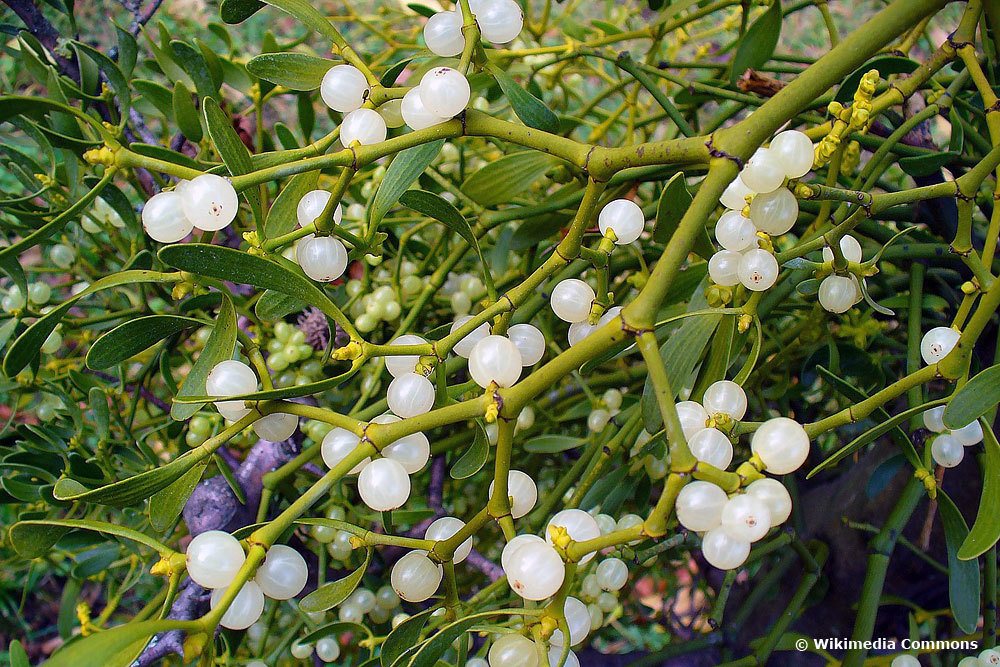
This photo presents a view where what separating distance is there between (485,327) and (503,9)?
179mm

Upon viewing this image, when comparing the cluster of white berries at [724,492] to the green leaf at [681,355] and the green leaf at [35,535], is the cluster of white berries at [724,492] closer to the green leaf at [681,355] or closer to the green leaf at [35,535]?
the green leaf at [681,355]

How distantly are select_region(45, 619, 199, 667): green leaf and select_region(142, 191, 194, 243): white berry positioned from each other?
19 centimetres

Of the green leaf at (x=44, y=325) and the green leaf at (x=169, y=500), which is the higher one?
the green leaf at (x=44, y=325)

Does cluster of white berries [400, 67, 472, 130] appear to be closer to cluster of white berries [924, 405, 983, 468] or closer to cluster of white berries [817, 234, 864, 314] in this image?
cluster of white berries [817, 234, 864, 314]

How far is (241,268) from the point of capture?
32 cm

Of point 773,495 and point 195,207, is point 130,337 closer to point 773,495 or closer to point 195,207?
point 195,207

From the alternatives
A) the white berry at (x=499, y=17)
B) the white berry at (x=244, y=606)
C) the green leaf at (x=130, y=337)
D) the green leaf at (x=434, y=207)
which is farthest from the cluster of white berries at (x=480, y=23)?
the white berry at (x=244, y=606)

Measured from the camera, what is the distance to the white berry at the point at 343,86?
40cm

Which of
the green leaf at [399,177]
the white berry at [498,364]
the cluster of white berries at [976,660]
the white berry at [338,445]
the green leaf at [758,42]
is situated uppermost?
the green leaf at [399,177]

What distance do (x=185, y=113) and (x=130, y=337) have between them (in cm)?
20

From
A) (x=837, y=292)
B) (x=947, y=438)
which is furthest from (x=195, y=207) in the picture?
(x=947, y=438)

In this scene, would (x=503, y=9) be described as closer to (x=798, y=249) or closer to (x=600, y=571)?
(x=798, y=249)

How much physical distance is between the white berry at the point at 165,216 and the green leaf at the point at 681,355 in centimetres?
26

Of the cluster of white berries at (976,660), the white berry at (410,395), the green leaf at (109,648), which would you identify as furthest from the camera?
the cluster of white berries at (976,660)
